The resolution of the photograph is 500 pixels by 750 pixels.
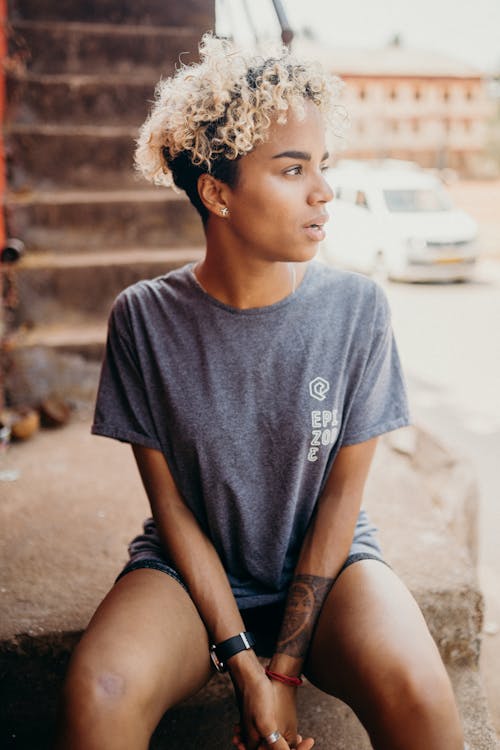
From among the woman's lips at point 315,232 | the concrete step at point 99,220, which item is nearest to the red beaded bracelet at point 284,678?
the woman's lips at point 315,232

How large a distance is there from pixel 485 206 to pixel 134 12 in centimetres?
1731

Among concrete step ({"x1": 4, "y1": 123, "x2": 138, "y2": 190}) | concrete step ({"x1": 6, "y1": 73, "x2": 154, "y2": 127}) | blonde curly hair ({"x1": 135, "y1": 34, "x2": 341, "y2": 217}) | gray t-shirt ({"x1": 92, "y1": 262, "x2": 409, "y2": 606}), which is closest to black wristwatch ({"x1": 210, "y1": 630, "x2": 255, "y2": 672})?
gray t-shirt ({"x1": 92, "y1": 262, "x2": 409, "y2": 606})

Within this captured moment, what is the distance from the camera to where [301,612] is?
1.52 meters

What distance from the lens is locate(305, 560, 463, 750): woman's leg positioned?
1.27m

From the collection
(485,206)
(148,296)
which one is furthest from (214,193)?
(485,206)

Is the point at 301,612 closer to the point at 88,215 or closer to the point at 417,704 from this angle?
the point at 417,704

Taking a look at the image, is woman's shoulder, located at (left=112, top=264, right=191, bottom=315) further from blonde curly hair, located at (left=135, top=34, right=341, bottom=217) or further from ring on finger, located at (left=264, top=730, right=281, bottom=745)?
ring on finger, located at (left=264, top=730, right=281, bottom=745)

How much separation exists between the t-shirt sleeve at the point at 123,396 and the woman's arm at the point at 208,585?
0.04 metres

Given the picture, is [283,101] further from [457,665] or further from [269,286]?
[457,665]

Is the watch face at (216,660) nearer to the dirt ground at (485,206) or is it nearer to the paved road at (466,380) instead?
the paved road at (466,380)

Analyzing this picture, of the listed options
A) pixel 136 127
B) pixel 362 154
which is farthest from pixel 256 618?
pixel 362 154

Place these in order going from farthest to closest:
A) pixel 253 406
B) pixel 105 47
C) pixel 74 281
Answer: pixel 105 47 → pixel 74 281 → pixel 253 406

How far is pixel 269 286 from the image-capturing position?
1655mm

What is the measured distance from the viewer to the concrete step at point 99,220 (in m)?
3.84
